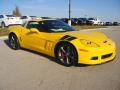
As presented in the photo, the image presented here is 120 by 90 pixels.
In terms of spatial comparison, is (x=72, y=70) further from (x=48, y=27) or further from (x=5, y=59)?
(x=5, y=59)

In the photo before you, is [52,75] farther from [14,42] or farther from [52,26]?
[14,42]

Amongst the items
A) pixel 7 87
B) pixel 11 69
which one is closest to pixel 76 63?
pixel 11 69

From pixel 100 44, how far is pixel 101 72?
82cm

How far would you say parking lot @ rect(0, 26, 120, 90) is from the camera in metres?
4.73

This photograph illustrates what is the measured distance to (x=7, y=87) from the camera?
4.71m

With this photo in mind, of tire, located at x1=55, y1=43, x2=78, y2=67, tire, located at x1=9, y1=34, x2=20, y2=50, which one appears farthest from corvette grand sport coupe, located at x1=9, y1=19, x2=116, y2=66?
tire, located at x1=9, y1=34, x2=20, y2=50

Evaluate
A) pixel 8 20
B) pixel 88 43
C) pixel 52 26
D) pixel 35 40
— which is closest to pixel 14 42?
pixel 35 40

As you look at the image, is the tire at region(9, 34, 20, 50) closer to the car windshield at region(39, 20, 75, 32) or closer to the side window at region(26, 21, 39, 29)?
the side window at region(26, 21, 39, 29)

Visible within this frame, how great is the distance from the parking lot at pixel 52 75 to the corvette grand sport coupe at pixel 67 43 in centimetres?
26

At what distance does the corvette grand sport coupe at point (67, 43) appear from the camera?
591cm

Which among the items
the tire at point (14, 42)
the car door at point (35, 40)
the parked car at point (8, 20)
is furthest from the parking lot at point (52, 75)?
the parked car at point (8, 20)

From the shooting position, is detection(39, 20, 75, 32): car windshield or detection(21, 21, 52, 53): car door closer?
detection(21, 21, 52, 53): car door

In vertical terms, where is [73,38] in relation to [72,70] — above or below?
above

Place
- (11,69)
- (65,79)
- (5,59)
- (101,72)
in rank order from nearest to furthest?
1. (65,79)
2. (101,72)
3. (11,69)
4. (5,59)
